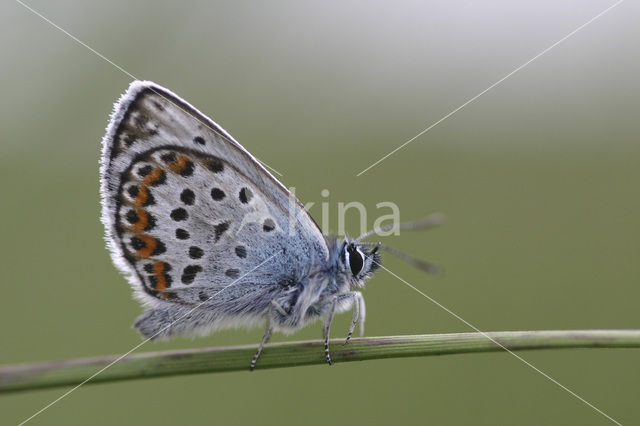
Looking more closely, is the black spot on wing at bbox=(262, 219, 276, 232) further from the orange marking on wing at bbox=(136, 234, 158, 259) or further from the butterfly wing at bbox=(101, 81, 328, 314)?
the orange marking on wing at bbox=(136, 234, 158, 259)

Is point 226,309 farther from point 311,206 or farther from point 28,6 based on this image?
point 28,6

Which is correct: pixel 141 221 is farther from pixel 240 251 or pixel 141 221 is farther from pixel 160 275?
pixel 240 251

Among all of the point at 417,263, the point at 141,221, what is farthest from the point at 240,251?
the point at 417,263

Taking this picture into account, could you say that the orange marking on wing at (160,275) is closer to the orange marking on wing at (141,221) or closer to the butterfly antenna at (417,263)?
the orange marking on wing at (141,221)

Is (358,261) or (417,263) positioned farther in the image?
(358,261)

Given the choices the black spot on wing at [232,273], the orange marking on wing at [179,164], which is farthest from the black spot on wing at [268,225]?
the orange marking on wing at [179,164]

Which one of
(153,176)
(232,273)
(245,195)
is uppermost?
(153,176)

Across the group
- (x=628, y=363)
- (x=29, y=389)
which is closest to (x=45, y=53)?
(x=29, y=389)
